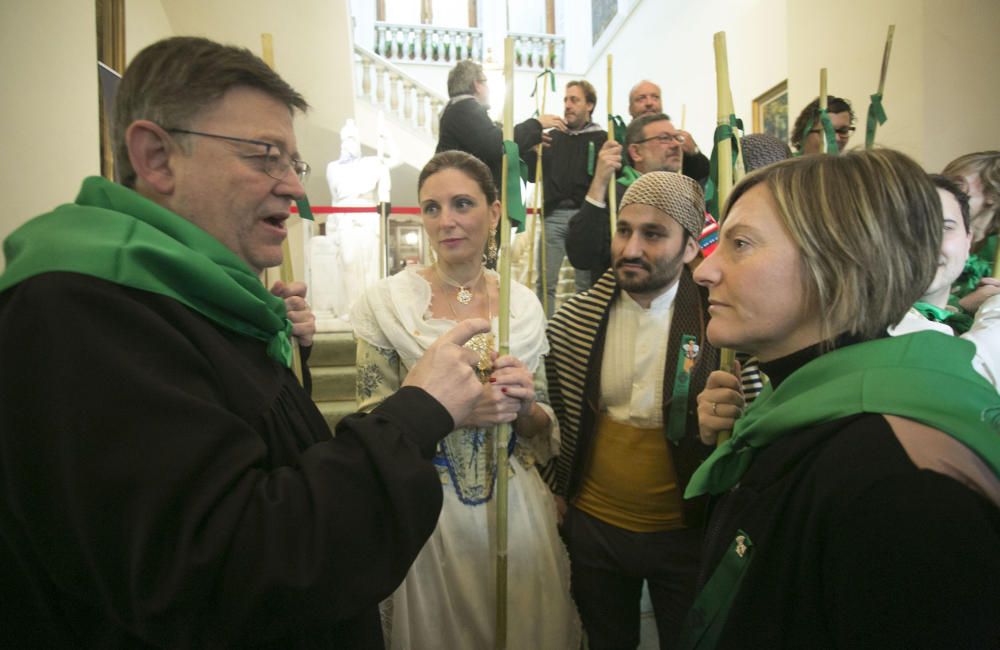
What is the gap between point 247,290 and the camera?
0.85 m

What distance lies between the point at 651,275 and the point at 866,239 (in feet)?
2.67

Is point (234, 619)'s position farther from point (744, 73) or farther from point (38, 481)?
point (744, 73)

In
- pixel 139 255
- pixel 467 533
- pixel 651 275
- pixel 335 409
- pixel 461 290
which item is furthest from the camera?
pixel 335 409

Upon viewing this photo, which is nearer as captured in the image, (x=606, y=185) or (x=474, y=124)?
(x=606, y=185)

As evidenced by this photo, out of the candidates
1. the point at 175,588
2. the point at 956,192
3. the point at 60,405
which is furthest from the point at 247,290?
the point at 956,192

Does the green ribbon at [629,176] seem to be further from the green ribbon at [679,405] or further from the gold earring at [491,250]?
the green ribbon at [679,405]

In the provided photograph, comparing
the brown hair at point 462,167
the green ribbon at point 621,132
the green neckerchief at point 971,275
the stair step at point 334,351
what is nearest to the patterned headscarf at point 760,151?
the green ribbon at point 621,132

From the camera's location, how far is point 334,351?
3.90 metres

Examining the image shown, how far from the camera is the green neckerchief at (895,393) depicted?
66 centimetres

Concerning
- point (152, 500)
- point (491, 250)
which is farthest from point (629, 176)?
point (152, 500)

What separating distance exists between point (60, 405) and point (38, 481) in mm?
99

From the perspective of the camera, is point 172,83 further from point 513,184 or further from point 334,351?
point 334,351

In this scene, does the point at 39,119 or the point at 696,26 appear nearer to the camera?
the point at 39,119

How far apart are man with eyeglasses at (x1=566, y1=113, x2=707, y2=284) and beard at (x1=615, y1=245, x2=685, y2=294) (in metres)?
0.83
